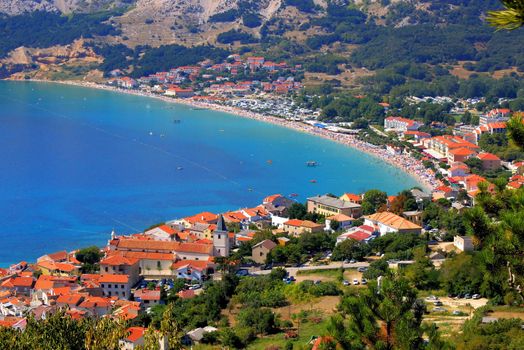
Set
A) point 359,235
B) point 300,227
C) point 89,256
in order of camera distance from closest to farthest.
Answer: point 89,256 < point 359,235 < point 300,227

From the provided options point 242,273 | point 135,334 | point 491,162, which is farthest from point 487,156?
point 135,334

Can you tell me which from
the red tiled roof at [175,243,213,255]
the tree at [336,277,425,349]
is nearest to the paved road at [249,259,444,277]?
the red tiled roof at [175,243,213,255]

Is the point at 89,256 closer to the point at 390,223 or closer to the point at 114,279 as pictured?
the point at 114,279

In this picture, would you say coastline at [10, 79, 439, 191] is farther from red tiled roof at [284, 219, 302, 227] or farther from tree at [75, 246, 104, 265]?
tree at [75, 246, 104, 265]

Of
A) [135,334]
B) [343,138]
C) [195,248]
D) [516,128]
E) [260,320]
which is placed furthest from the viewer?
[343,138]

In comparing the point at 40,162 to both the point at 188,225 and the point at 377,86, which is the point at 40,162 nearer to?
the point at 188,225

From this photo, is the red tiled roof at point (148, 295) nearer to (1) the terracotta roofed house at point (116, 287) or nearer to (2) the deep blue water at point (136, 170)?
(1) the terracotta roofed house at point (116, 287)

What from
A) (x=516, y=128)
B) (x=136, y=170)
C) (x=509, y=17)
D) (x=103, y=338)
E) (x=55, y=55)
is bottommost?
(x=55, y=55)
